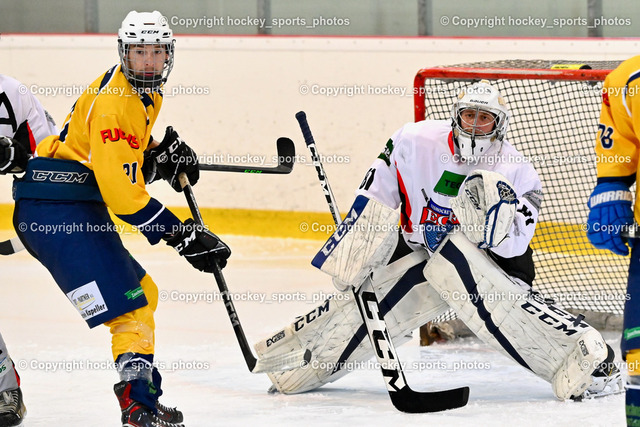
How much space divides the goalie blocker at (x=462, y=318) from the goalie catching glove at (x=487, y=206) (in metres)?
0.16

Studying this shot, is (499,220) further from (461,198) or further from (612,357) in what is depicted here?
(612,357)

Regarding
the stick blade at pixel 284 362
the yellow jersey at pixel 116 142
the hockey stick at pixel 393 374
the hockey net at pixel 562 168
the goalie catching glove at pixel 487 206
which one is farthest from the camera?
the hockey net at pixel 562 168

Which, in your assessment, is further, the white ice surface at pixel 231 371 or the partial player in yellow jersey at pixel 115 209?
the white ice surface at pixel 231 371

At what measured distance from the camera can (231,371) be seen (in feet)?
12.3

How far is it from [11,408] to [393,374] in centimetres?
109

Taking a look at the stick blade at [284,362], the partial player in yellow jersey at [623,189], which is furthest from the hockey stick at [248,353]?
the partial player in yellow jersey at [623,189]

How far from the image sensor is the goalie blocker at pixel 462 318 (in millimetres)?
3191

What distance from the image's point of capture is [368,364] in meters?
3.82

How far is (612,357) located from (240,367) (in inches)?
49.6

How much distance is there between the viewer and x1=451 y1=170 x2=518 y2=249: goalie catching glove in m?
3.00

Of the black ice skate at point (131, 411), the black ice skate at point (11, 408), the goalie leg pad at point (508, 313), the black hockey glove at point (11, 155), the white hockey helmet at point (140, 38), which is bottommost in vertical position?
the black ice skate at point (11, 408)

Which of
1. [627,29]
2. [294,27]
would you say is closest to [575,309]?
[627,29]

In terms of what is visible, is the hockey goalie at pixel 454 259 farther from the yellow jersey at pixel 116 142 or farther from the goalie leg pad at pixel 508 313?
the yellow jersey at pixel 116 142

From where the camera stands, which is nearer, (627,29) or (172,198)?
(627,29)
